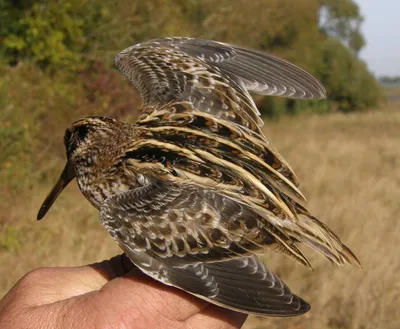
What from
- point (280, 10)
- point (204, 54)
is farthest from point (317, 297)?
point (280, 10)

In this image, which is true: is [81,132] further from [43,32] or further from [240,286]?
[43,32]

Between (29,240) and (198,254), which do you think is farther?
(29,240)

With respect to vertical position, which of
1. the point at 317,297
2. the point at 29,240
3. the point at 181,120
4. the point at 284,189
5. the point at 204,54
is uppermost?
Result: the point at 204,54

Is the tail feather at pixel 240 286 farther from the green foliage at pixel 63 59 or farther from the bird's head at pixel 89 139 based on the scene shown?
the green foliage at pixel 63 59

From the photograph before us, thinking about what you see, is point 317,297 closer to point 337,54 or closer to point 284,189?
point 284,189

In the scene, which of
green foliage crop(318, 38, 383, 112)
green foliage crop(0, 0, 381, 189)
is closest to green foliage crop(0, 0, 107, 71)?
green foliage crop(0, 0, 381, 189)

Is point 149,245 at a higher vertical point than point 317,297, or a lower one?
higher

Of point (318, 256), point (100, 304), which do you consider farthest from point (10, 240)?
point (100, 304)
